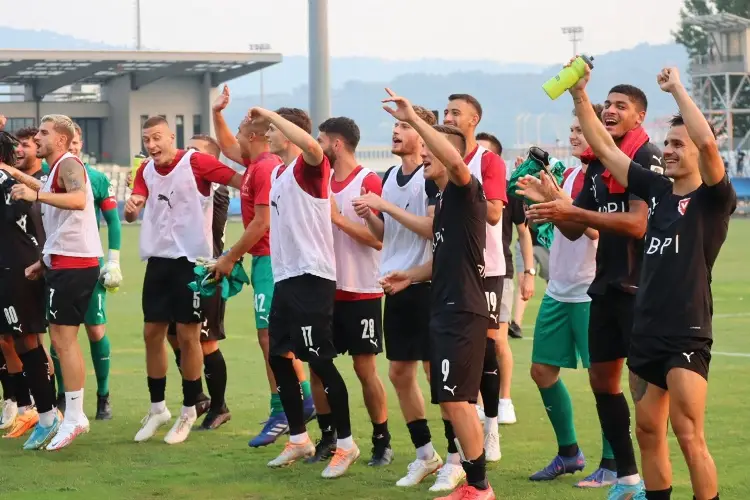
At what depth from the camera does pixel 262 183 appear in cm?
892

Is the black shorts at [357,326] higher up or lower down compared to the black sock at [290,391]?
higher up

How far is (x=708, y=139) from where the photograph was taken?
573 centimetres

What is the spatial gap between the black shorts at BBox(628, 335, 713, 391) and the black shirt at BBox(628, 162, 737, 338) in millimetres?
35

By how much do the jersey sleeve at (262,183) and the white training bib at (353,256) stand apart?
56 cm

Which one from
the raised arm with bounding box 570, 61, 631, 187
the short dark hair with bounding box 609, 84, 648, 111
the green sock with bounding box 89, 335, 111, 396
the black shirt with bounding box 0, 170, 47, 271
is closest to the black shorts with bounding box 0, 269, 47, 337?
the black shirt with bounding box 0, 170, 47, 271

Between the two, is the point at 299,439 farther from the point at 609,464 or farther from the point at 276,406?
the point at 609,464

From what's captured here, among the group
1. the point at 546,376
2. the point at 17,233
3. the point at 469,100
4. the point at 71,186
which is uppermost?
the point at 469,100

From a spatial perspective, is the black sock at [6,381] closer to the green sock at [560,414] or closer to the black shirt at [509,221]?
the black shirt at [509,221]

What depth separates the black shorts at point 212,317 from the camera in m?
9.34

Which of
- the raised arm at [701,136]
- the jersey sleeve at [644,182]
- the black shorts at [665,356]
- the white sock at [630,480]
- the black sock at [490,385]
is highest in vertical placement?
the raised arm at [701,136]

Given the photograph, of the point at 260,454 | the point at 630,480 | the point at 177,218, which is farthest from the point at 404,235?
the point at 177,218

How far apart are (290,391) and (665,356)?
309 centimetres

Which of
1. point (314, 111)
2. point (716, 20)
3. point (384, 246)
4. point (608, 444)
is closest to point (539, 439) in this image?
point (608, 444)

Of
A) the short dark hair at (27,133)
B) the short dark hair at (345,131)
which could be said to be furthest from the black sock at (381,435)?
the short dark hair at (27,133)
